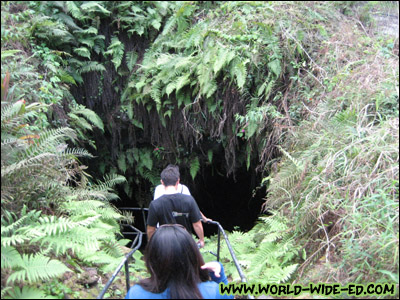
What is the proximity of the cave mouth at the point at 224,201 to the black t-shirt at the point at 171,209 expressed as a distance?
19.4 ft

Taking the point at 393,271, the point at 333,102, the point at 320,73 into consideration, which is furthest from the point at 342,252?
the point at 320,73

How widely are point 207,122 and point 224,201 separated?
4.59 metres

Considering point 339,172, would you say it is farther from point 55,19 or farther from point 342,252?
point 55,19

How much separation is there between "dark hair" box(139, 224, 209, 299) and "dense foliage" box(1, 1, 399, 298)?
56.3 inches

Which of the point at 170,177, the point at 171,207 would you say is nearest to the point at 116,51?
the point at 170,177

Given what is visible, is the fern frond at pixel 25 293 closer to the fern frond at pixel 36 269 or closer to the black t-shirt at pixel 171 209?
the fern frond at pixel 36 269

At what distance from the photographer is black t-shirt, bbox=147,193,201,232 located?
3.96m

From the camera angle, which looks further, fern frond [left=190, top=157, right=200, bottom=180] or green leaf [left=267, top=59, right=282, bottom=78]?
fern frond [left=190, top=157, right=200, bottom=180]

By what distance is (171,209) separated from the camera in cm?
398

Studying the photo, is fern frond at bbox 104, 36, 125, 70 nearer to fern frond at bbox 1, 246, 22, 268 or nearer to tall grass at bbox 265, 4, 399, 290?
tall grass at bbox 265, 4, 399, 290

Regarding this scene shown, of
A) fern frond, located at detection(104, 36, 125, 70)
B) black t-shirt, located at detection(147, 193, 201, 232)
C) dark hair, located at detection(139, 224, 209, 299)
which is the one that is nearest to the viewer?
dark hair, located at detection(139, 224, 209, 299)

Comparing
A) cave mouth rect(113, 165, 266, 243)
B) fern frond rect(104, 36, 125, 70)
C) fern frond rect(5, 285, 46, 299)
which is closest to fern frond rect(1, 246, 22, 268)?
fern frond rect(5, 285, 46, 299)

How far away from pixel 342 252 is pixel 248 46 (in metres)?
4.31

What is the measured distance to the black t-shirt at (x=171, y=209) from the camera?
3965 mm
